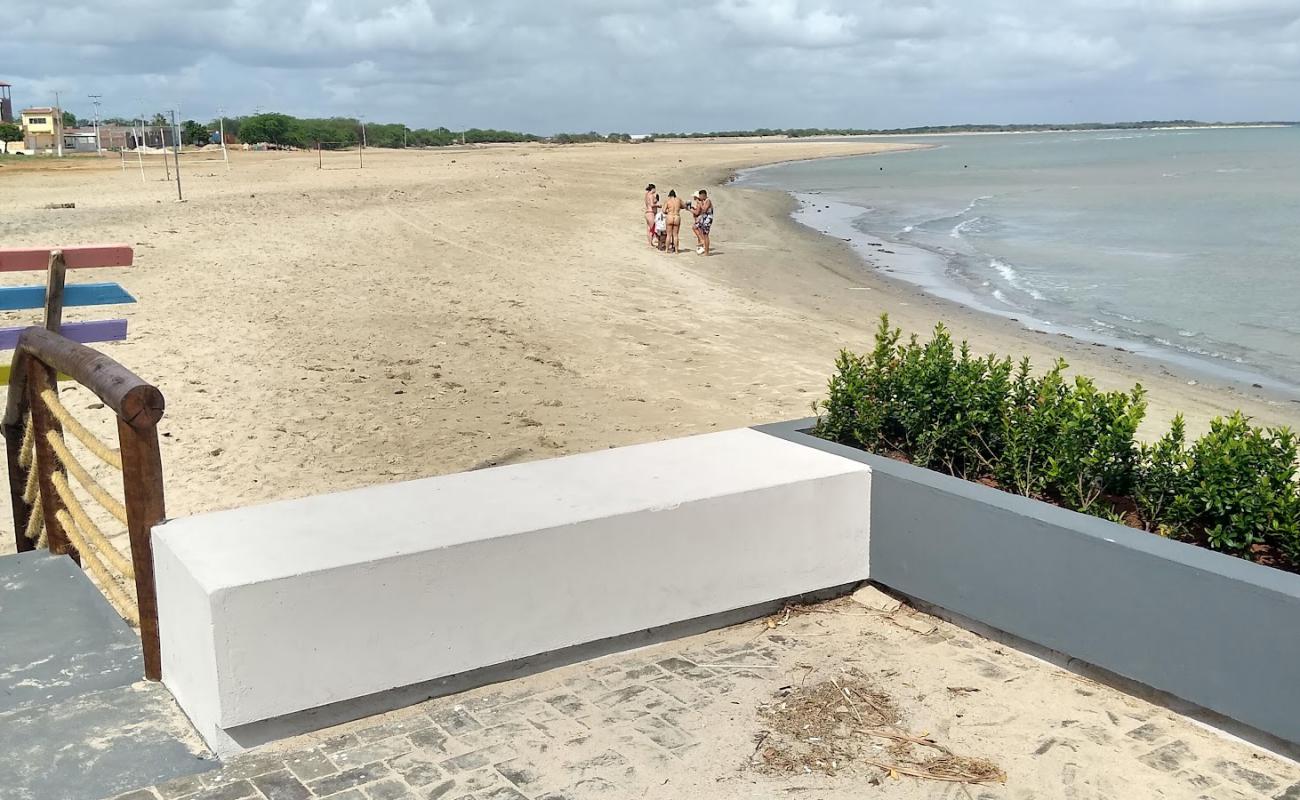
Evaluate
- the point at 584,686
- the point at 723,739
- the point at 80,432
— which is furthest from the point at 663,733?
the point at 80,432

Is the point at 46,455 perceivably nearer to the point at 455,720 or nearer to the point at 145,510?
the point at 145,510

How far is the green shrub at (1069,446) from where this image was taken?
399cm

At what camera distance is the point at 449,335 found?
1236 cm

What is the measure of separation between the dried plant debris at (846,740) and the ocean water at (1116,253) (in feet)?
35.6

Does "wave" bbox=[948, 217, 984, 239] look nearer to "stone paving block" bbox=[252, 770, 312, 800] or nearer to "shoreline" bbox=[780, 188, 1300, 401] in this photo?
"shoreline" bbox=[780, 188, 1300, 401]

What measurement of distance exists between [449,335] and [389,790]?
9.31 meters

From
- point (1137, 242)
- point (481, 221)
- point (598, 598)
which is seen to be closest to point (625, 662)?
point (598, 598)

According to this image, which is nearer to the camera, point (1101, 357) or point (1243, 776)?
point (1243, 776)

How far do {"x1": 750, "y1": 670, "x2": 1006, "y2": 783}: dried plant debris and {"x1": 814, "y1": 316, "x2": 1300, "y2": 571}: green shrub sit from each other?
1.22 metres

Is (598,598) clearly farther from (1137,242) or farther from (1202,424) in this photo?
(1137,242)

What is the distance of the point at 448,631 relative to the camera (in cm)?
379

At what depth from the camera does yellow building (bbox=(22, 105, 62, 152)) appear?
8444cm

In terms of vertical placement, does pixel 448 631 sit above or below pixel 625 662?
above

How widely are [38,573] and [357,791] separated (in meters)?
2.61
